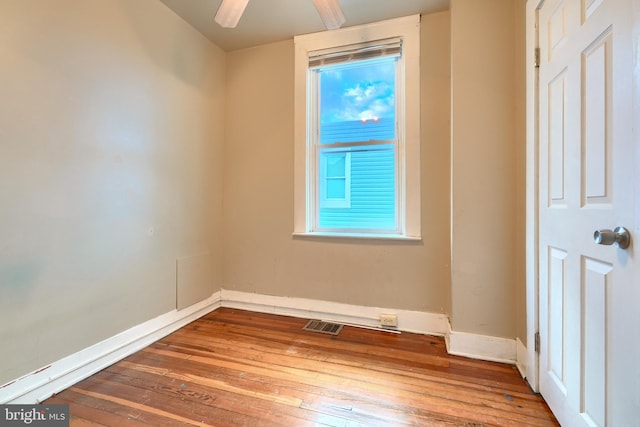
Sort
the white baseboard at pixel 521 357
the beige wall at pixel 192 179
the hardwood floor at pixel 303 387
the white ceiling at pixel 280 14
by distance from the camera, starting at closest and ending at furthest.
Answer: the hardwood floor at pixel 303 387 < the beige wall at pixel 192 179 < the white baseboard at pixel 521 357 < the white ceiling at pixel 280 14

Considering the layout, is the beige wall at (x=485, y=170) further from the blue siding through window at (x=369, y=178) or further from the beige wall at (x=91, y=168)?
the beige wall at (x=91, y=168)

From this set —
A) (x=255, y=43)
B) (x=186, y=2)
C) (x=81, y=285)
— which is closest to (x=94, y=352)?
(x=81, y=285)

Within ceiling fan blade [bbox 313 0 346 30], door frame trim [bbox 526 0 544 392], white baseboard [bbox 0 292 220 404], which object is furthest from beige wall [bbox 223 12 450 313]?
ceiling fan blade [bbox 313 0 346 30]

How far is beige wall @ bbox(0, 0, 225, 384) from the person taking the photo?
54.2 inches

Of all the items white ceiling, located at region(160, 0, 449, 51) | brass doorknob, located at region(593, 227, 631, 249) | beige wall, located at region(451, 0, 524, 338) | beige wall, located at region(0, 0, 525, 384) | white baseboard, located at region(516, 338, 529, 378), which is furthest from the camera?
white ceiling, located at region(160, 0, 449, 51)

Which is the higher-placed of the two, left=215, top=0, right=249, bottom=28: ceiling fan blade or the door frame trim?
left=215, top=0, right=249, bottom=28: ceiling fan blade

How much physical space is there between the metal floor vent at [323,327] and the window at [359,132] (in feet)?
2.61

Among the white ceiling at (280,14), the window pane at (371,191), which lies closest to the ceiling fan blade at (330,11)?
the white ceiling at (280,14)

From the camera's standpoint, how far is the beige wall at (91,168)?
1.38 metres

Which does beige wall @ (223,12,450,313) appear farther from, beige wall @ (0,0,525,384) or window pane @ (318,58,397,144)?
window pane @ (318,58,397,144)

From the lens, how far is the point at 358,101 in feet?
8.21

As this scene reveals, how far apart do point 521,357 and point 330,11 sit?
241 cm

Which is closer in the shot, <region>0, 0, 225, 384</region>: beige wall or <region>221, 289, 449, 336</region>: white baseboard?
<region>0, 0, 225, 384</region>: beige wall

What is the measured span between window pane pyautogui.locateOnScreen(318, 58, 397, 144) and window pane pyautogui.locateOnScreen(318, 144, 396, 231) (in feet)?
0.50
